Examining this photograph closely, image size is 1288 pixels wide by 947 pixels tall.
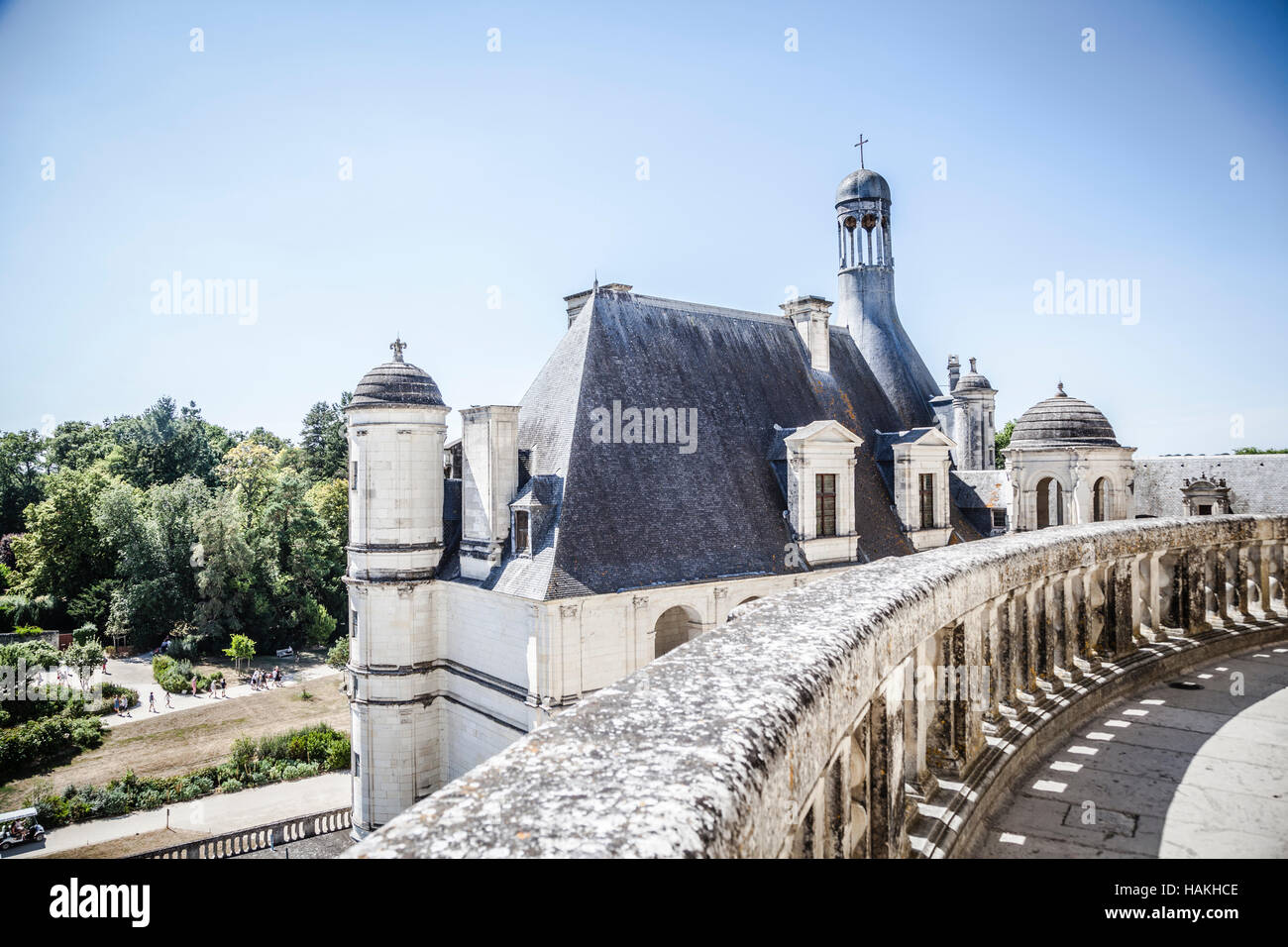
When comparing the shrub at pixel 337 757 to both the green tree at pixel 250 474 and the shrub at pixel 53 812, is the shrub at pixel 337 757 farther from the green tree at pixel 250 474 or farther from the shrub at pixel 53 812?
the green tree at pixel 250 474

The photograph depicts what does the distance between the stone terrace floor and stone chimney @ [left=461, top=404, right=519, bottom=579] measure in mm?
13101

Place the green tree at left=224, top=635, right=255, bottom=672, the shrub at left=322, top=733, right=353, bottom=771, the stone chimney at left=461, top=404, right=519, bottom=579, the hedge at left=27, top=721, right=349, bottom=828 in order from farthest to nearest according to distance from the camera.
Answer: the green tree at left=224, top=635, right=255, bottom=672 < the shrub at left=322, top=733, right=353, bottom=771 < the hedge at left=27, top=721, right=349, bottom=828 < the stone chimney at left=461, top=404, right=519, bottom=579

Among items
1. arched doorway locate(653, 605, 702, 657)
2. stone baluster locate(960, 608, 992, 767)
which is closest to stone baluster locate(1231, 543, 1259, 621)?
A: stone baluster locate(960, 608, 992, 767)

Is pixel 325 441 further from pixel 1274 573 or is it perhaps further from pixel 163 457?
pixel 1274 573

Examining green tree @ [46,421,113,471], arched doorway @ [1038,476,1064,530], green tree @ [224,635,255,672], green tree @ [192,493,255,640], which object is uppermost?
green tree @ [46,421,113,471]

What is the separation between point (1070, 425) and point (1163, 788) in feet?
64.5

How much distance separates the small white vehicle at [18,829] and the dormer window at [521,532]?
20.1 meters

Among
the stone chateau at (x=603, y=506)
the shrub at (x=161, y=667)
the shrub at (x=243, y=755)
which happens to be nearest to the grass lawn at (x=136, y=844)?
the shrub at (x=243, y=755)

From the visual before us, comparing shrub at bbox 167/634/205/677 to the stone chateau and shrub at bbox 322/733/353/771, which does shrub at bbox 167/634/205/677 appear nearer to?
shrub at bbox 322/733/353/771

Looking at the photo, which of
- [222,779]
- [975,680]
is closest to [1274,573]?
[975,680]

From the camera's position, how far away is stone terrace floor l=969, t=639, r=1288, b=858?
4777 millimetres

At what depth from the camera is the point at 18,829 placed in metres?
24.5

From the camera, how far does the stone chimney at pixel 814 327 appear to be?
80.2ft
